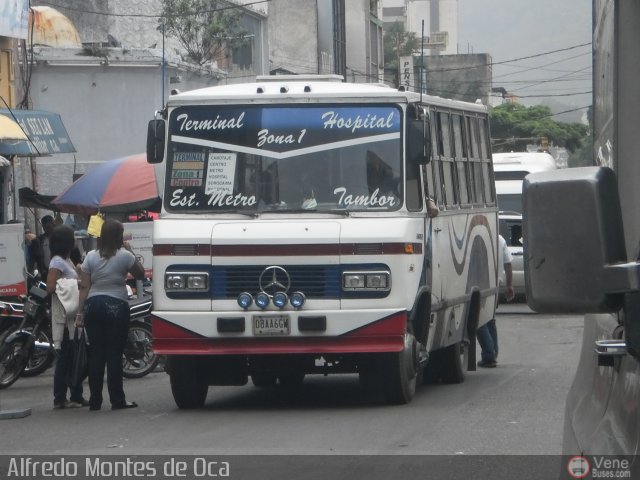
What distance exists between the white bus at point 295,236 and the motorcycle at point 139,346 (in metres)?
3.33

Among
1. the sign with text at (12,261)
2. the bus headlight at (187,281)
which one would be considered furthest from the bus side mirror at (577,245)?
the sign with text at (12,261)

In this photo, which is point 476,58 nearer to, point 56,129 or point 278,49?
point 278,49

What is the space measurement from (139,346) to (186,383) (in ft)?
12.1

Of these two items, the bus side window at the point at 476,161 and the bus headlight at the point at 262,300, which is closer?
the bus headlight at the point at 262,300

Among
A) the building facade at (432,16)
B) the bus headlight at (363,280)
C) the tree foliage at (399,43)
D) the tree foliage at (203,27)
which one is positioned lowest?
the bus headlight at (363,280)

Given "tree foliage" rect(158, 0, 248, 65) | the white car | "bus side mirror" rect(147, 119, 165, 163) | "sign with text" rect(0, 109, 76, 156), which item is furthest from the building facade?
"bus side mirror" rect(147, 119, 165, 163)

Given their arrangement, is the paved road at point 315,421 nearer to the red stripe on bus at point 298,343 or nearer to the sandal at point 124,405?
the sandal at point 124,405

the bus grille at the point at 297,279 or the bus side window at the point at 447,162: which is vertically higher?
the bus side window at the point at 447,162

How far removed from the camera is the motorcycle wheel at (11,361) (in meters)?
13.8

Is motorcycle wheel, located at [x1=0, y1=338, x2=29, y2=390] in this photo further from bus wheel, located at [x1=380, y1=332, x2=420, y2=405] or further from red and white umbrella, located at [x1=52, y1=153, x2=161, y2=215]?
red and white umbrella, located at [x1=52, y1=153, x2=161, y2=215]

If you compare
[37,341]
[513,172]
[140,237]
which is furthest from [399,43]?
[37,341]

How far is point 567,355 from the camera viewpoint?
637 inches

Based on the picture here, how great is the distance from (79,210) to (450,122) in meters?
8.17

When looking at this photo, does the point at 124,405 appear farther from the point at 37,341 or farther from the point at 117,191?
the point at 117,191
